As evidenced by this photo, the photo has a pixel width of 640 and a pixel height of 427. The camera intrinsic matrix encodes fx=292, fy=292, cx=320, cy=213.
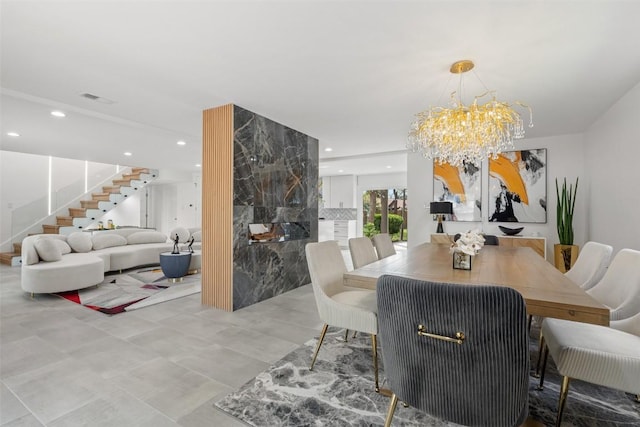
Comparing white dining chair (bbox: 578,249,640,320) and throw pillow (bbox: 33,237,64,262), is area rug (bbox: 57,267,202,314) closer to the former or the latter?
throw pillow (bbox: 33,237,64,262)

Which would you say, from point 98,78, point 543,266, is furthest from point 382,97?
point 98,78

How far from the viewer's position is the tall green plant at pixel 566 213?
14.3ft

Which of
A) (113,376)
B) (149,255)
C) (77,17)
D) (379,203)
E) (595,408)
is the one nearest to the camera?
(595,408)

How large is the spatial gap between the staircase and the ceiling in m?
4.16

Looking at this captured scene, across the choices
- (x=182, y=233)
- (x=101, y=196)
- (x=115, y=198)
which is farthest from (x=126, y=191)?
(x=182, y=233)

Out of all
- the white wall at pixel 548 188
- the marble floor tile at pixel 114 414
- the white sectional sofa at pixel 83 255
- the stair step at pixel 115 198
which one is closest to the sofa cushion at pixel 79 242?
the white sectional sofa at pixel 83 255

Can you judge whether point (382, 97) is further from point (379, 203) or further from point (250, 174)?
point (379, 203)

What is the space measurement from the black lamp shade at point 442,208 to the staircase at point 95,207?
8.54m

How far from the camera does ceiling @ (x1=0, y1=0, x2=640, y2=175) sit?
188 cm

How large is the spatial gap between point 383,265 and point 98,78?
322 centimetres

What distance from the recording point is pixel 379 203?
1002 centimetres

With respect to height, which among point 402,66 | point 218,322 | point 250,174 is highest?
point 402,66

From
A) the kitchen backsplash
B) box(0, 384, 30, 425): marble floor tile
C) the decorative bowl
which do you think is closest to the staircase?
the kitchen backsplash

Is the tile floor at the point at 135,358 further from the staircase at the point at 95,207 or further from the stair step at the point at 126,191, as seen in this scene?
the stair step at the point at 126,191
